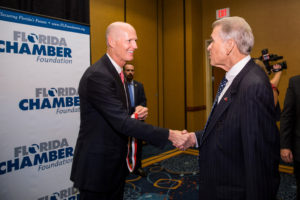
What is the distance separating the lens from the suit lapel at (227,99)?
1218mm

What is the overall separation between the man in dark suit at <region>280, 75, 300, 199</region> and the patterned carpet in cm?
123

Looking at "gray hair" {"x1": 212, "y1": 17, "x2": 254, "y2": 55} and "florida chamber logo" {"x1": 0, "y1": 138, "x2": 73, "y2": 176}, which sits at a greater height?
"gray hair" {"x1": 212, "y1": 17, "x2": 254, "y2": 55}

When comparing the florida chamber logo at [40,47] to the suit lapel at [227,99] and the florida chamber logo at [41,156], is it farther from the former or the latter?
the suit lapel at [227,99]

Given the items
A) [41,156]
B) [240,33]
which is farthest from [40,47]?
[240,33]

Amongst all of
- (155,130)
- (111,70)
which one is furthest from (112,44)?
(155,130)

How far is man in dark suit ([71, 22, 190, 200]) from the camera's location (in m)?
1.52

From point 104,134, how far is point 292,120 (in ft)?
5.44

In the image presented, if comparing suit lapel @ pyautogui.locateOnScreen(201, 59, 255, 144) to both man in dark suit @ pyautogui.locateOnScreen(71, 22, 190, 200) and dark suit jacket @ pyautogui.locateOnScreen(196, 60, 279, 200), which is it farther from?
man in dark suit @ pyautogui.locateOnScreen(71, 22, 190, 200)

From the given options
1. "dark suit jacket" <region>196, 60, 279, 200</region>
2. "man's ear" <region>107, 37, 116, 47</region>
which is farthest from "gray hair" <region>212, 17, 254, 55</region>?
"man's ear" <region>107, 37, 116, 47</region>

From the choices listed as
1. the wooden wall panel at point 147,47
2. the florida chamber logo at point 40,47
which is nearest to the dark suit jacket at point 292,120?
the florida chamber logo at point 40,47

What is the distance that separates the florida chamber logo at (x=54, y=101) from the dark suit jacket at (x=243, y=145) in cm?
168

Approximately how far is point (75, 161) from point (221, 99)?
1101mm

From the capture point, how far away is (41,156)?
226 centimetres

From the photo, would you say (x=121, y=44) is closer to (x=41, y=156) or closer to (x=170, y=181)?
(x=41, y=156)
